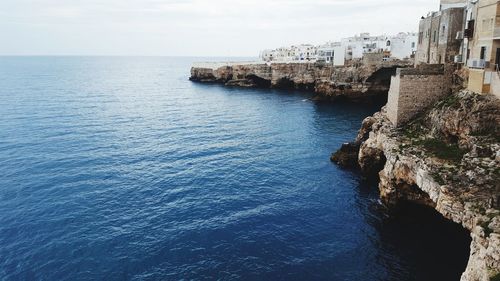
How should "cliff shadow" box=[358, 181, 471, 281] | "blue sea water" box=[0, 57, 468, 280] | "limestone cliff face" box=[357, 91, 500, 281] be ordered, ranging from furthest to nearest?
"blue sea water" box=[0, 57, 468, 280] < "cliff shadow" box=[358, 181, 471, 281] < "limestone cliff face" box=[357, 91, 500, 281]

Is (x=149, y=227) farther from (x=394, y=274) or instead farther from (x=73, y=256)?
(x=394, y=274)

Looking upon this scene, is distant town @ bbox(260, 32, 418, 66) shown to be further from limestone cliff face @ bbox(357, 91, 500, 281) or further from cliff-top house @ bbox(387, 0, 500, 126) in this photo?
limestone cliff face @ bbox(357, 91, 500, 281)

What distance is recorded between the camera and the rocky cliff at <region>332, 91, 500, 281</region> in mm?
19444

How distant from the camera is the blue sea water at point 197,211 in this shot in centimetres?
2638

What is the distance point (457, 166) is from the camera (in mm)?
26078

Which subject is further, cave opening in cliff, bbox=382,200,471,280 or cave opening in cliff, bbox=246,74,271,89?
cave opening in cliff, bbox=246,74,271,89

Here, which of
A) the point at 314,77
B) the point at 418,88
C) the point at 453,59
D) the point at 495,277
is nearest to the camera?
the point at 495,277

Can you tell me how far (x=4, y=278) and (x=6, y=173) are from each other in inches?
809

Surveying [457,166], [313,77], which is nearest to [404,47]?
[313,77]

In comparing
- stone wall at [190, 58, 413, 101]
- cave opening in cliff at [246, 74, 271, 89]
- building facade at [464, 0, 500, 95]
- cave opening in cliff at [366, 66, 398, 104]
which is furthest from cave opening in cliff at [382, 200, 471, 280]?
cave opening in cliff at [246, 74, 271, 89]

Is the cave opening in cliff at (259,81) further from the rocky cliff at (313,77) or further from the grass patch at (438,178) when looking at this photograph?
the grass patch at (438,178)

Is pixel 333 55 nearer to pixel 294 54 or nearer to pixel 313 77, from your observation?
pixel 313 77

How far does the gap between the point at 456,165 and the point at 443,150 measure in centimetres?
357

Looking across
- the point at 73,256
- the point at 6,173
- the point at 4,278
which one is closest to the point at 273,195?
the point at 73,256
